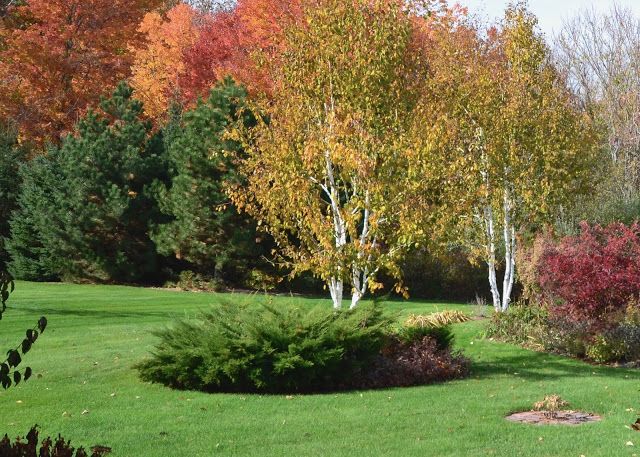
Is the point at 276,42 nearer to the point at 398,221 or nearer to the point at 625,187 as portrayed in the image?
the point at 398,221

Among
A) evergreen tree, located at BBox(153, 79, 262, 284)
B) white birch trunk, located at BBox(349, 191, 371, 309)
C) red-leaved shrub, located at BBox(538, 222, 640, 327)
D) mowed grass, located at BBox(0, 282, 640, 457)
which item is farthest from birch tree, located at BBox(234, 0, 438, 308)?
evergreen tree, located at BBox(153, 79, 262, 284)

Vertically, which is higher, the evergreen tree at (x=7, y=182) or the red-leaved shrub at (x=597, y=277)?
the evergreen tree at (x=7, y=182)

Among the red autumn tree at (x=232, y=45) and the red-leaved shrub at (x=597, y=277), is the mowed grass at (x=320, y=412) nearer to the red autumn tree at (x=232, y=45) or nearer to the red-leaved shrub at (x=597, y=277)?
the red-leaved shrub at (x=597, y=277)

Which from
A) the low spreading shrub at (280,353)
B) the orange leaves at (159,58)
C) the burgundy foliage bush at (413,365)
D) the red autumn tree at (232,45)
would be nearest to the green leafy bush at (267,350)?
the low spreading shrub at (280,353)

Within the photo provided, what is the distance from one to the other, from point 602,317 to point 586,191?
6.47 metres

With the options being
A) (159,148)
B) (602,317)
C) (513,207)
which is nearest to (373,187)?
(602,317)

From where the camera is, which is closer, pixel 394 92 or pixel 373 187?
pixel 373 187

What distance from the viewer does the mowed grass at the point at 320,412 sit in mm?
8008

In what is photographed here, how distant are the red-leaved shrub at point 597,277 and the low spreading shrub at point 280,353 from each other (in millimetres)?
3966

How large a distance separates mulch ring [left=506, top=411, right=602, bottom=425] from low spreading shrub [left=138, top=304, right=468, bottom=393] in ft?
7.86

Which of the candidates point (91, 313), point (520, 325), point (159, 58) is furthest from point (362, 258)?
point (159, 58)

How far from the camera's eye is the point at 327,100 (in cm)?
1329

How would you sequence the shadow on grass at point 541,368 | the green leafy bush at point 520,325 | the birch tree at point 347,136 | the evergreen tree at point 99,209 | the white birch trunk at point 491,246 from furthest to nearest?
the evergreen tree at point 99,209 → the white birch trunk at point 491,246 → the green leafy bush at point 520,325 → the shadow on grass at point 541,368 → the birch tree at point 347,136

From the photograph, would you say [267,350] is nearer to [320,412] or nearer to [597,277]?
[320,412]
